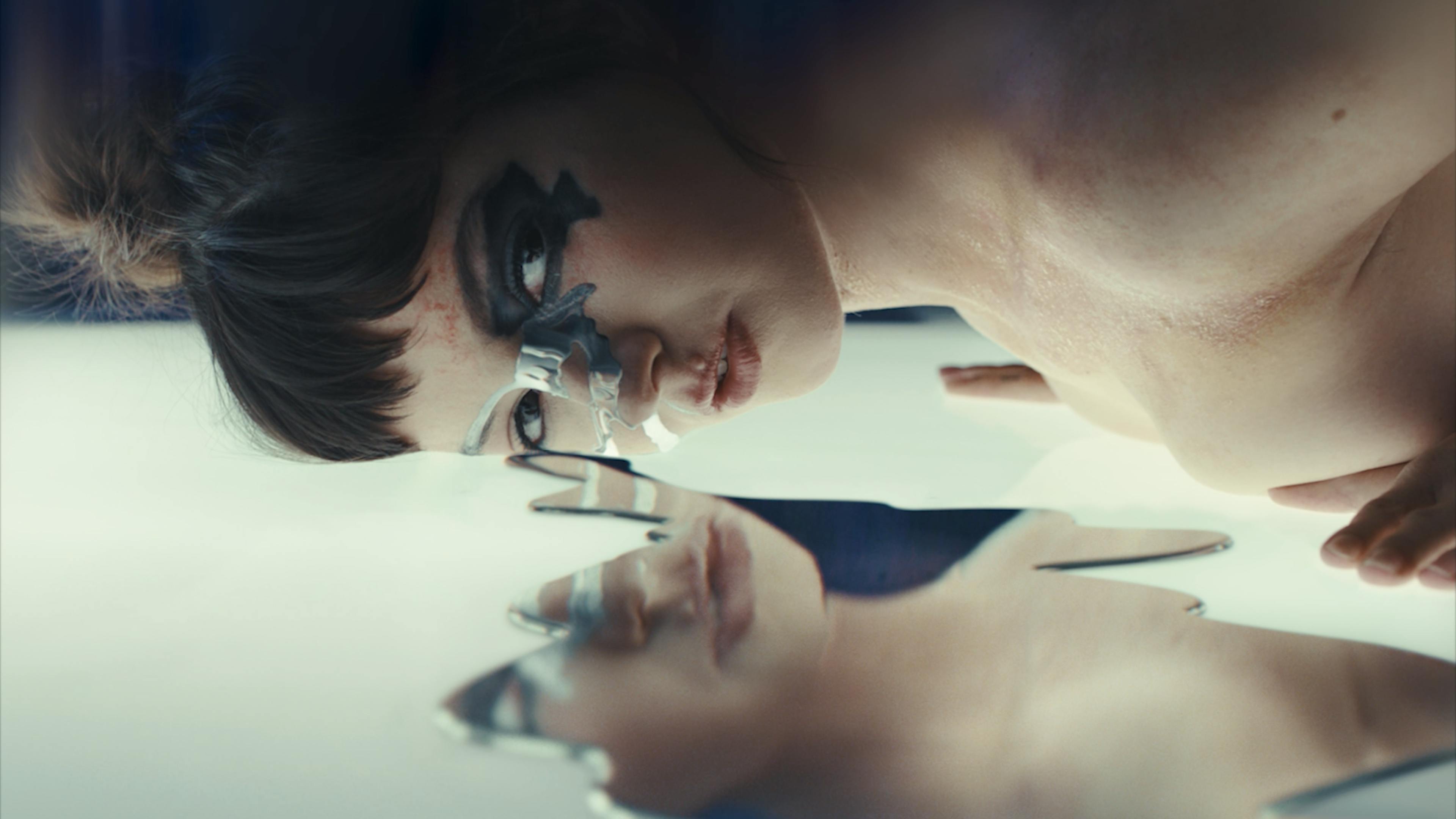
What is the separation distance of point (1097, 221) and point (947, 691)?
1.08 feet

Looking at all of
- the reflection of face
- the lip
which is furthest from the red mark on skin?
the reflection of face

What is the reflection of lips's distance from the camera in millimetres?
721

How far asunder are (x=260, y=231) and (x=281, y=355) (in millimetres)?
76

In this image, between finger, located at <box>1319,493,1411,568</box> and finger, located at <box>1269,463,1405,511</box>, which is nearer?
finger, located at <box>1319,493,1411,568</box>

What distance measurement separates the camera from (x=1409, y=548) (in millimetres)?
437

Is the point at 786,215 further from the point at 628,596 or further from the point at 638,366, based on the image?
the point at 628,596

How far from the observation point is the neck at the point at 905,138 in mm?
489

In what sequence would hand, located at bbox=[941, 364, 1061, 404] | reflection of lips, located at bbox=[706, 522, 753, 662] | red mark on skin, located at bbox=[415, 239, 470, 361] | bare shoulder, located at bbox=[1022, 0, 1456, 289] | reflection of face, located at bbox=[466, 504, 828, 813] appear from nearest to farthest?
1. bare shoulder, located at bbox=[1022, 0, 1456, 289]
2. red mark on skin, located at bbox=[415, 239, 470, 361]
3. reflection of face, located at bbox=[466, 504, 828, 813]
4. reflection of lips, located at bbox=[706, 522, 753, 662]
5. hand, located at bbox=[941, 364, 1061, 404]

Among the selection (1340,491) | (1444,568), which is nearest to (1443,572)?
(1444,568)

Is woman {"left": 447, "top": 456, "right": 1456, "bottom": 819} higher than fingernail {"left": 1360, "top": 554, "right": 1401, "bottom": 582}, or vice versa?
fingernail {"left": 1360, "top": 554, "right": 1401, "bottom": 582}

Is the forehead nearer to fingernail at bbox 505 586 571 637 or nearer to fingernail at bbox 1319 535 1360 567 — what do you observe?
fingernail at bbox 505 586 571 637

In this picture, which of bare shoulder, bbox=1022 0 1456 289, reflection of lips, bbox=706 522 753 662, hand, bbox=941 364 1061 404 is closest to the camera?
bare shoulder, bbox=1022 0 1456 289

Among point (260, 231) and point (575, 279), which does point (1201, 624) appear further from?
point (260, 231)

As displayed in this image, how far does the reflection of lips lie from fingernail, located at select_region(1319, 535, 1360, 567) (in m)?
0.39
